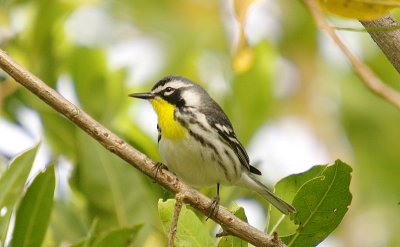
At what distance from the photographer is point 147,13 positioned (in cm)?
516

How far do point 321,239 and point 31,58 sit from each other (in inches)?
73.1

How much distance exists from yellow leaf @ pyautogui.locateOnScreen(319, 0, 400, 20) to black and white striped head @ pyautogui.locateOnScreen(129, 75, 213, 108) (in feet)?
8.82

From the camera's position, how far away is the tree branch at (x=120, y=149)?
223cm

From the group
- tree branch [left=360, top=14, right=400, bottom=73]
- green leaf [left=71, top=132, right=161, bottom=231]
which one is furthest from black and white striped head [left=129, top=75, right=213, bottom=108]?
tree branch [left=360, top=14, right=400, bottom=73]

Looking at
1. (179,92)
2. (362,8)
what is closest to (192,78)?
(179,92)

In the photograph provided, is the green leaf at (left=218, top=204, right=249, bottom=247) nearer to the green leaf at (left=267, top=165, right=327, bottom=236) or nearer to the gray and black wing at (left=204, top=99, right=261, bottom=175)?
the green leaf at (left=267, top=165, right=327, bottom=236)

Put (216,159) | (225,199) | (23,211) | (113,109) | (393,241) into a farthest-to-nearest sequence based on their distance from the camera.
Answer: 1. (216,159)
2. (393,241)
3. (113,109)
4. (225,199)
5. (23,211)

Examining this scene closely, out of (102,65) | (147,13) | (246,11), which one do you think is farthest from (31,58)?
(246,11)

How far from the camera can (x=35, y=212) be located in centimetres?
267

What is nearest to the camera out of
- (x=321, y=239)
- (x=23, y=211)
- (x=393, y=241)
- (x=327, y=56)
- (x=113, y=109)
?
(x=321, y=239)

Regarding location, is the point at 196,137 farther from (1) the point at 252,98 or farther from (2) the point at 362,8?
(2) the point at 362,8

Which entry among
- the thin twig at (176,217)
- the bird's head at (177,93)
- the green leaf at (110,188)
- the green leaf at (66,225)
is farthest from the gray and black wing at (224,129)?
the thin twig at (176,217)

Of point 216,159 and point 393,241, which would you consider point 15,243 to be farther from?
point 393,241

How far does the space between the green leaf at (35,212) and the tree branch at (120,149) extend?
412 mm
